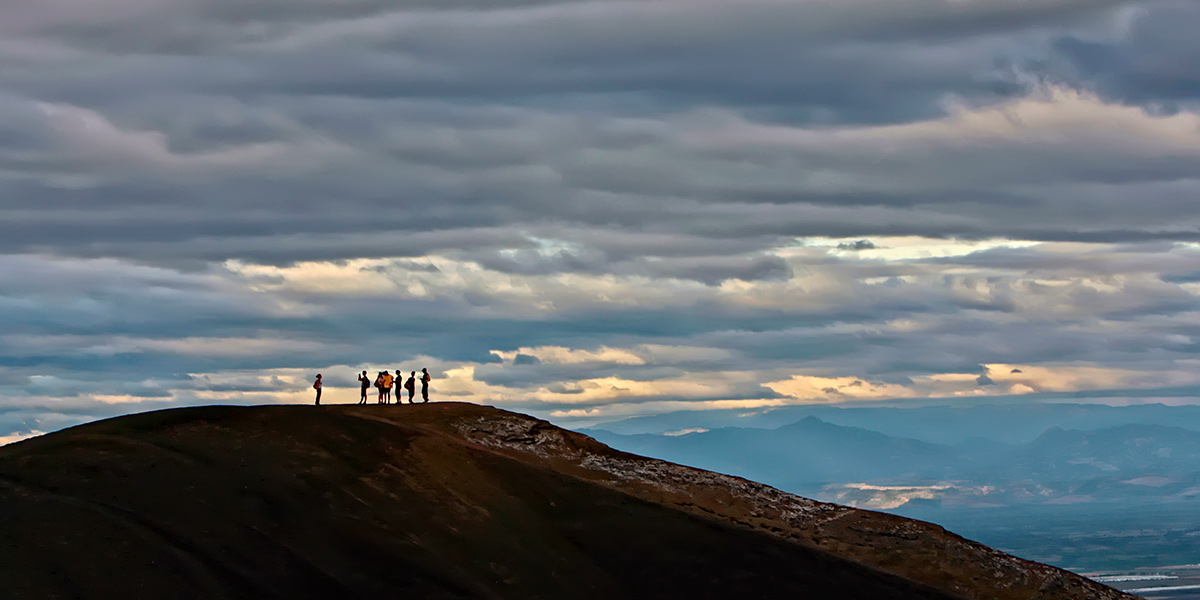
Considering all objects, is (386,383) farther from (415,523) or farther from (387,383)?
(415,523)

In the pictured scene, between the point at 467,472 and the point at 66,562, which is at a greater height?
the point at 467,472

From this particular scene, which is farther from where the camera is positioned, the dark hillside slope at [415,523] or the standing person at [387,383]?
the standing person at [387,383]

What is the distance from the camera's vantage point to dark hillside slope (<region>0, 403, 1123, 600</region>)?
195 feet

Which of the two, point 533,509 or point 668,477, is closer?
point 533,509

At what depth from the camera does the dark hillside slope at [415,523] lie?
59.5 metres

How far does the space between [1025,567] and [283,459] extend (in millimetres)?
45922

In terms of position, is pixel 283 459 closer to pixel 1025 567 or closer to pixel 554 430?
pixel 554 430

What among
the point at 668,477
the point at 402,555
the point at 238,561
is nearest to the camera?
the point at 238,561

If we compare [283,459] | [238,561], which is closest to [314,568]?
[238,561]

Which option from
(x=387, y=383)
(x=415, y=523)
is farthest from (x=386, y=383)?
(x=415, y=523)

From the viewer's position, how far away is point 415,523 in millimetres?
68750

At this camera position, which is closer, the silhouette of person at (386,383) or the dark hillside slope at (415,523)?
the dark hillside slope at (415,523)

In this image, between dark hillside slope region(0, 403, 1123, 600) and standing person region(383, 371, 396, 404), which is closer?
dark hillside slope region(0, 403, 1123, 600)

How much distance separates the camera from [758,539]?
246ft
